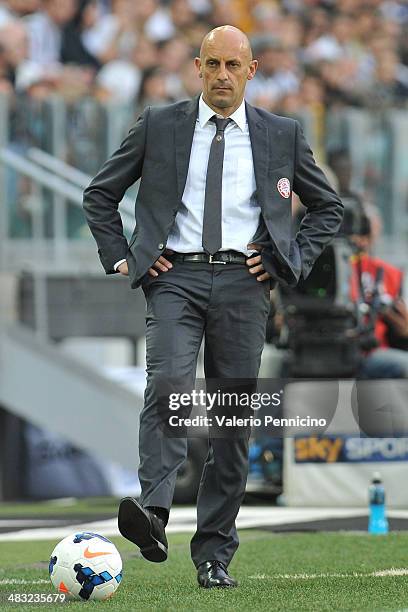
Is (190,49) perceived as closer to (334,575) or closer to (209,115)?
(209,115)

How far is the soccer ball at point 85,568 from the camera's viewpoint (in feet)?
15.1

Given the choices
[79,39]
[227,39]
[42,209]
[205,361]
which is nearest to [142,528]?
[205,361]

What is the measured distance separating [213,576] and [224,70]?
186cm

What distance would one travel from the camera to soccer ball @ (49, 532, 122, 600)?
15.1 ft

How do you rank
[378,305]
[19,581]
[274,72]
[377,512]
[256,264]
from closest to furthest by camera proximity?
[256,264]
[19,581]
[377,512]
[378,305]
[274,72]

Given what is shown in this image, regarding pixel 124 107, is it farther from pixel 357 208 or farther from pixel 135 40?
pixel 357 208

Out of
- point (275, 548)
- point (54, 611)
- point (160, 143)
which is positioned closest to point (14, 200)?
point (275, 548)

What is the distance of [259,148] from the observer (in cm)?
501

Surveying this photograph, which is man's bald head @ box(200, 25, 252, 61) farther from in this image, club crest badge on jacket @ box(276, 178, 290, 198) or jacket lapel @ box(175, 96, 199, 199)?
club crest badge on jacket @ box(276, 178, 290, 198)

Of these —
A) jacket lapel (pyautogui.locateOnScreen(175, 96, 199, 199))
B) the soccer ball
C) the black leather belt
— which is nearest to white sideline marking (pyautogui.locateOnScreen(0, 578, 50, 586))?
the soccer ball

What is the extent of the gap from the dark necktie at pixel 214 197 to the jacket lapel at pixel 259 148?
12 centimetres

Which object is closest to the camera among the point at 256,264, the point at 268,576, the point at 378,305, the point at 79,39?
the point at 256,264

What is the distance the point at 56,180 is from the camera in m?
12.4

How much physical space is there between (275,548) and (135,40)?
852 centimetres
